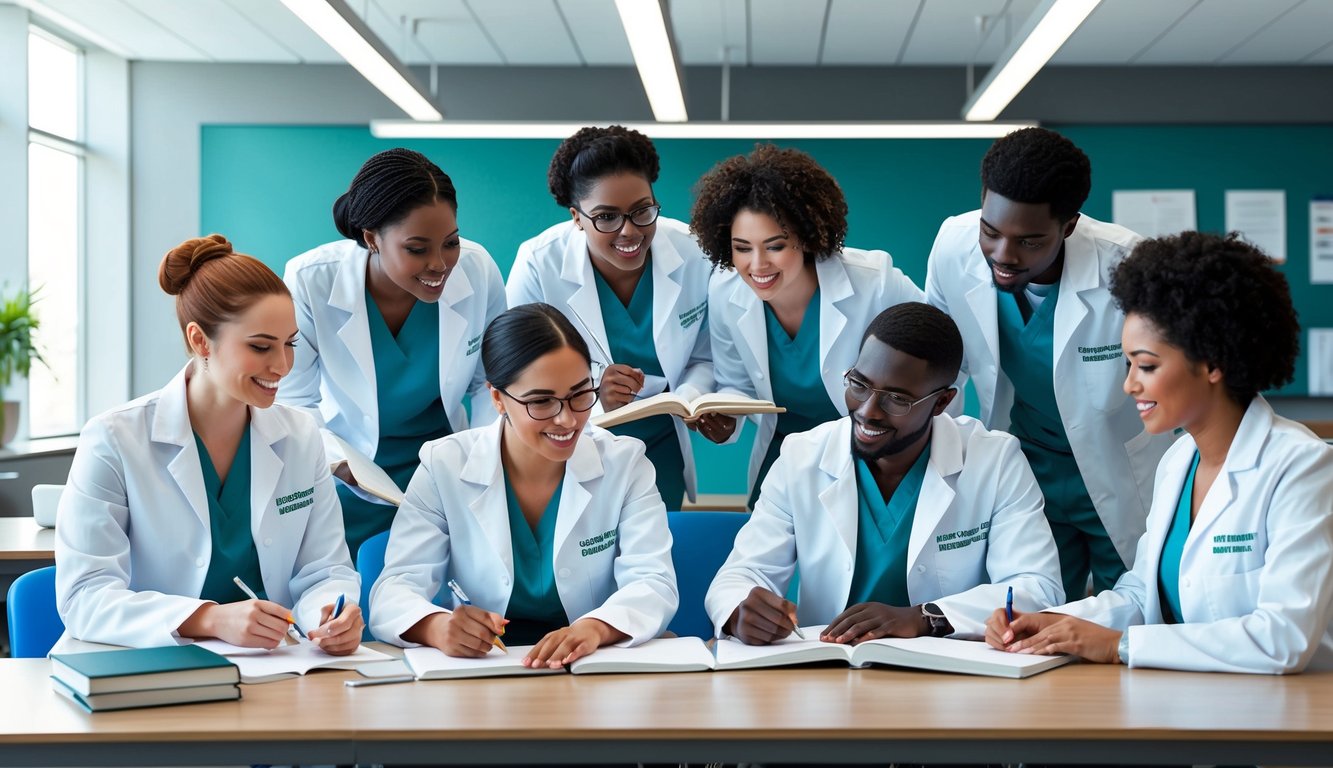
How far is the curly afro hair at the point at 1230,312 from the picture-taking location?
184 cm

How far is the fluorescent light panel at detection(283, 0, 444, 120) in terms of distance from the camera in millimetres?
3775

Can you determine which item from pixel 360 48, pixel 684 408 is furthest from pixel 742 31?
pixel 684 408

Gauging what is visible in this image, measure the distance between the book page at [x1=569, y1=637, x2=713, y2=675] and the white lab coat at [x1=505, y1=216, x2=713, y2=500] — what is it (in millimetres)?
1178

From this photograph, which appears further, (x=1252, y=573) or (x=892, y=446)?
(x=892, y=446)

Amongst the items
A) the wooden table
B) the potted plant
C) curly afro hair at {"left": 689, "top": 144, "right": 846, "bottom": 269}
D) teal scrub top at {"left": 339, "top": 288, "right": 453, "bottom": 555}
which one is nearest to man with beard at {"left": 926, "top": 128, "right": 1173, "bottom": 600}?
curly afro hair at {"left": 689, "top": 144, "right": 846, "bottom": 269}

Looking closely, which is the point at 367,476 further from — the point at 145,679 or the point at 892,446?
the point at 892,446

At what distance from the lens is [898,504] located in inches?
87.4

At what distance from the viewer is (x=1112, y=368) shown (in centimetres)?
256

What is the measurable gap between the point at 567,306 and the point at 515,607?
1.08 metres

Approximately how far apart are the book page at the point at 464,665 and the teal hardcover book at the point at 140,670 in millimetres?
277

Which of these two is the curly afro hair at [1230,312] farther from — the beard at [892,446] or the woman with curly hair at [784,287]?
the woman with curly hair at [784,287]

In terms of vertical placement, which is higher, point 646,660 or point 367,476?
point 367,476

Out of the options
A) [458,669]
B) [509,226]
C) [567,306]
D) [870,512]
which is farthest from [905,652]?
[509,226]

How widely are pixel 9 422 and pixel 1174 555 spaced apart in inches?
212
